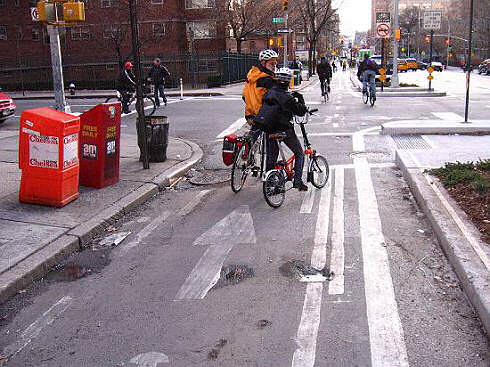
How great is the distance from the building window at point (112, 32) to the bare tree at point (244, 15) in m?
8.91

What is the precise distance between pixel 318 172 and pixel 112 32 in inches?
1327

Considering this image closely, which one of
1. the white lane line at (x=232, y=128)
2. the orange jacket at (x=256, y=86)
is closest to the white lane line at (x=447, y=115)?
the white lane line at (x=232, y=128)

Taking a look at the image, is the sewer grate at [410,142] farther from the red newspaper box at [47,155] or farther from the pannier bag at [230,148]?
the red newspaper box at [47,155]

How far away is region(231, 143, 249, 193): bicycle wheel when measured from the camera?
8242mm

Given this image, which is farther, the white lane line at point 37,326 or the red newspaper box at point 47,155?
the red newspaper box at point 47,155

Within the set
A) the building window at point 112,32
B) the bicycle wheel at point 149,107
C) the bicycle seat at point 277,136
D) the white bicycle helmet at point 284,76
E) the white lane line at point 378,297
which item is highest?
the building window at point 112,32

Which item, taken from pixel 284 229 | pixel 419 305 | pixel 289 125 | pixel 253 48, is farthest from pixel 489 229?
pixel 253 48

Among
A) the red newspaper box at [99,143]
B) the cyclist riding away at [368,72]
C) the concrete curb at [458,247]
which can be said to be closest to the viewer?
the concrete curb at [458,247]

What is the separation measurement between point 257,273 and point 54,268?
6.96 ft

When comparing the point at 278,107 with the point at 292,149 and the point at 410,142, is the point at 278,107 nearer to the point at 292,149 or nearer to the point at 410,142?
Answer: the point at 292,149

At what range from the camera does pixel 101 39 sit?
45156 millimetres

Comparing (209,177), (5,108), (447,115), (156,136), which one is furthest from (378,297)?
(5,108)

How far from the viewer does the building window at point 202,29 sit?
152 ft

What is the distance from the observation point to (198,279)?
5.38 metres
